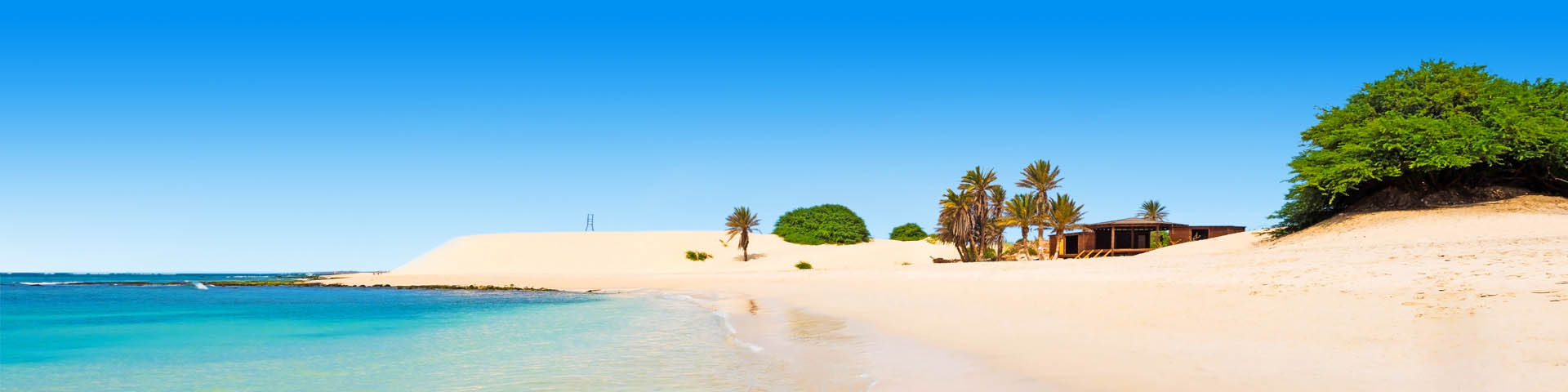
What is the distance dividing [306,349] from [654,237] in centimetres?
9802

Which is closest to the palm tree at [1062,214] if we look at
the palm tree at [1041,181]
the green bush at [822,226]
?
A: the palm tree at [1041,181]

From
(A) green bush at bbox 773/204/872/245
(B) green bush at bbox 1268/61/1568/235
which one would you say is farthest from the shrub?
(B) green bush at bbox 1268/61/1568/235

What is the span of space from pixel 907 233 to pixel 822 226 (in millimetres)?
15956

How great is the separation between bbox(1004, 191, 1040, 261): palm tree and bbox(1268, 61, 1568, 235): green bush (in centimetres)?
1854

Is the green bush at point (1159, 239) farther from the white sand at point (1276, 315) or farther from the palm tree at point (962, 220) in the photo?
the white sand at point (1276, 315)

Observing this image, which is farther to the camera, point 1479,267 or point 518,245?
point 518,245

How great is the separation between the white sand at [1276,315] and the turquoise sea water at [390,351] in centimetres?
376

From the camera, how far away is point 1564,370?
24.8 feet

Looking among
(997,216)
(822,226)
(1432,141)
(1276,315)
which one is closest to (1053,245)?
(997,216)

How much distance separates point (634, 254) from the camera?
103812 mm

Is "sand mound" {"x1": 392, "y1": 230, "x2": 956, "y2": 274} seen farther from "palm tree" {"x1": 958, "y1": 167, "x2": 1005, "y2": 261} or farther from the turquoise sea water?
the turquoise sea water

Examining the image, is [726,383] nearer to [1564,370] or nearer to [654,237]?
[1564,370]

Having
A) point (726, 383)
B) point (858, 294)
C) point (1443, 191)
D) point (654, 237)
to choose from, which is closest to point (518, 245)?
point (654, 237)

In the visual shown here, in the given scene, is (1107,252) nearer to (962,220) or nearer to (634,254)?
(962,220)
